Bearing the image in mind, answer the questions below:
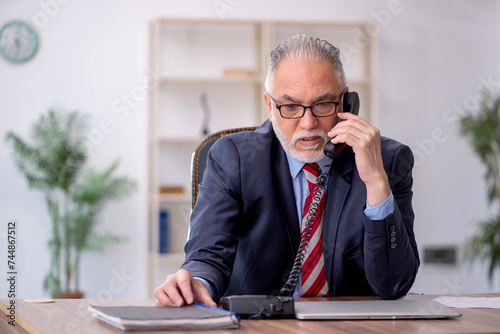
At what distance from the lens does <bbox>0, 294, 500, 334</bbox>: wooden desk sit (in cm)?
106

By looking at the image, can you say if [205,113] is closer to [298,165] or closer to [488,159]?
[488,159]

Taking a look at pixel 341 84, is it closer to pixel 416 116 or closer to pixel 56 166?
pixel 56 166

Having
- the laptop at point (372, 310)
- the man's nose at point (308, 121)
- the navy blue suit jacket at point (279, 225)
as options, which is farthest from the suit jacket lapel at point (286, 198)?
the laptop at point (372, 310)

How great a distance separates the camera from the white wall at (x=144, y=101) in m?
4.45

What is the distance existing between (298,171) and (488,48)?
379 cm

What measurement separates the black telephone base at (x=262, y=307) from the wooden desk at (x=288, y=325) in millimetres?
22

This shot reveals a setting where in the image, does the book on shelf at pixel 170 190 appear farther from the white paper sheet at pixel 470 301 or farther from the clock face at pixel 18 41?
the white paper sheet at pixel 470 301

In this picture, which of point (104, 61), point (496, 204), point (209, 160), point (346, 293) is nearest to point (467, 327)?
point (346, 293)

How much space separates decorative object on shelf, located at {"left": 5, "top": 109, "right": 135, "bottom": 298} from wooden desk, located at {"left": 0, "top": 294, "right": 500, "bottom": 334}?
2952mm

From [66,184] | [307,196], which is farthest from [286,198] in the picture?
[66,184]

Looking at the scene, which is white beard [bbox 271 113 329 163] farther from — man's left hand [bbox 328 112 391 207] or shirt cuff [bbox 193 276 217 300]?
shirt cuff [bbox 193 276 217 300]

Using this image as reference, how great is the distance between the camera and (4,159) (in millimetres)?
4406

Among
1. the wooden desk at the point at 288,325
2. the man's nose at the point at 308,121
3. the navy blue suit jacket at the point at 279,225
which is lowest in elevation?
the wooden desk at the point at 288,325

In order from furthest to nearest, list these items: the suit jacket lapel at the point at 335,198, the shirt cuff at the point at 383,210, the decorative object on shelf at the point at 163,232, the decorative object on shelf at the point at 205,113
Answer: the decorative object on shelf at the point at 205,113 < the decorative object on shelf at the point at 163,232 < the suit jacket lapel at the point at 335,198 < the shirt cuff at the point at 383,210
